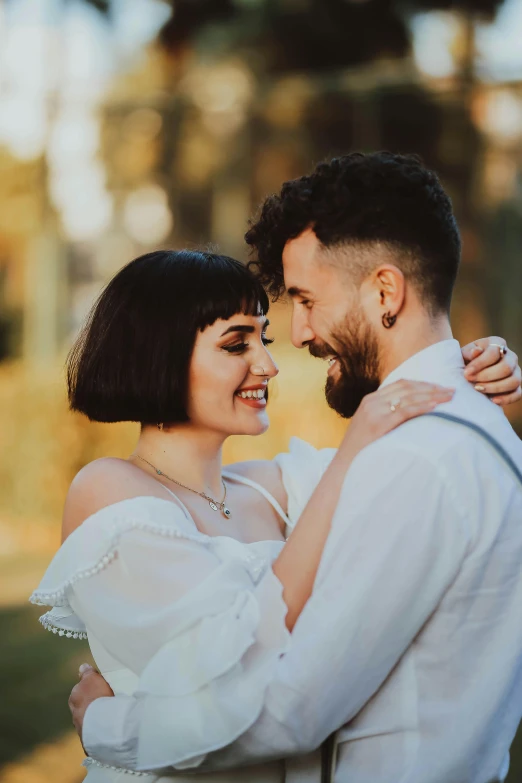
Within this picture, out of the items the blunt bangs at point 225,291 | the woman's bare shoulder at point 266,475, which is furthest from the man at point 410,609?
the woman's bare shoulder at point 266,475

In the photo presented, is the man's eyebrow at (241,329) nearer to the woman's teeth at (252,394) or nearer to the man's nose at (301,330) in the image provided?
the woman's teeth at (252,394)

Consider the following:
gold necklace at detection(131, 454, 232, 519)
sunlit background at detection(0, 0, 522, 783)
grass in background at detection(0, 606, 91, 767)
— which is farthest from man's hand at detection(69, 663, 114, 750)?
sunlit background at detection(0, 0, 522, 783)

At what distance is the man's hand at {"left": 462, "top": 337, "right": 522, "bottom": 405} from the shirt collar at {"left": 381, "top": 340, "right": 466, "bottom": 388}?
0.07m

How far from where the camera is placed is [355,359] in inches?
83.9

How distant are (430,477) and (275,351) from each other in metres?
7.45

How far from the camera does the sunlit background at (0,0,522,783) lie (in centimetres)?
877

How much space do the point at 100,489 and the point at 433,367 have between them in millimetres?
947

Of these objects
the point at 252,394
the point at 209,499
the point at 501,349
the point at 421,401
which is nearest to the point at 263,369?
the point at 252,394

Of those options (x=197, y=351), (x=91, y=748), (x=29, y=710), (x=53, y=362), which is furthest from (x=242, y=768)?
(x=53, y=362)

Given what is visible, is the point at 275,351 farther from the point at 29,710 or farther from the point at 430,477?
the point at 430,477

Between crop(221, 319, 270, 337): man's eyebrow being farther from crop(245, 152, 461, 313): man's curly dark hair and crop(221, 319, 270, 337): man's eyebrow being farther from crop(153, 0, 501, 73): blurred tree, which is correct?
crop(153, 0, 501, 73): blurred tree

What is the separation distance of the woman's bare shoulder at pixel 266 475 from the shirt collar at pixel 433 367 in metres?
1.01

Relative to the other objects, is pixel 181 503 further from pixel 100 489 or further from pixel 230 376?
pixel 230 376

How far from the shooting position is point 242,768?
2164 millimetres
